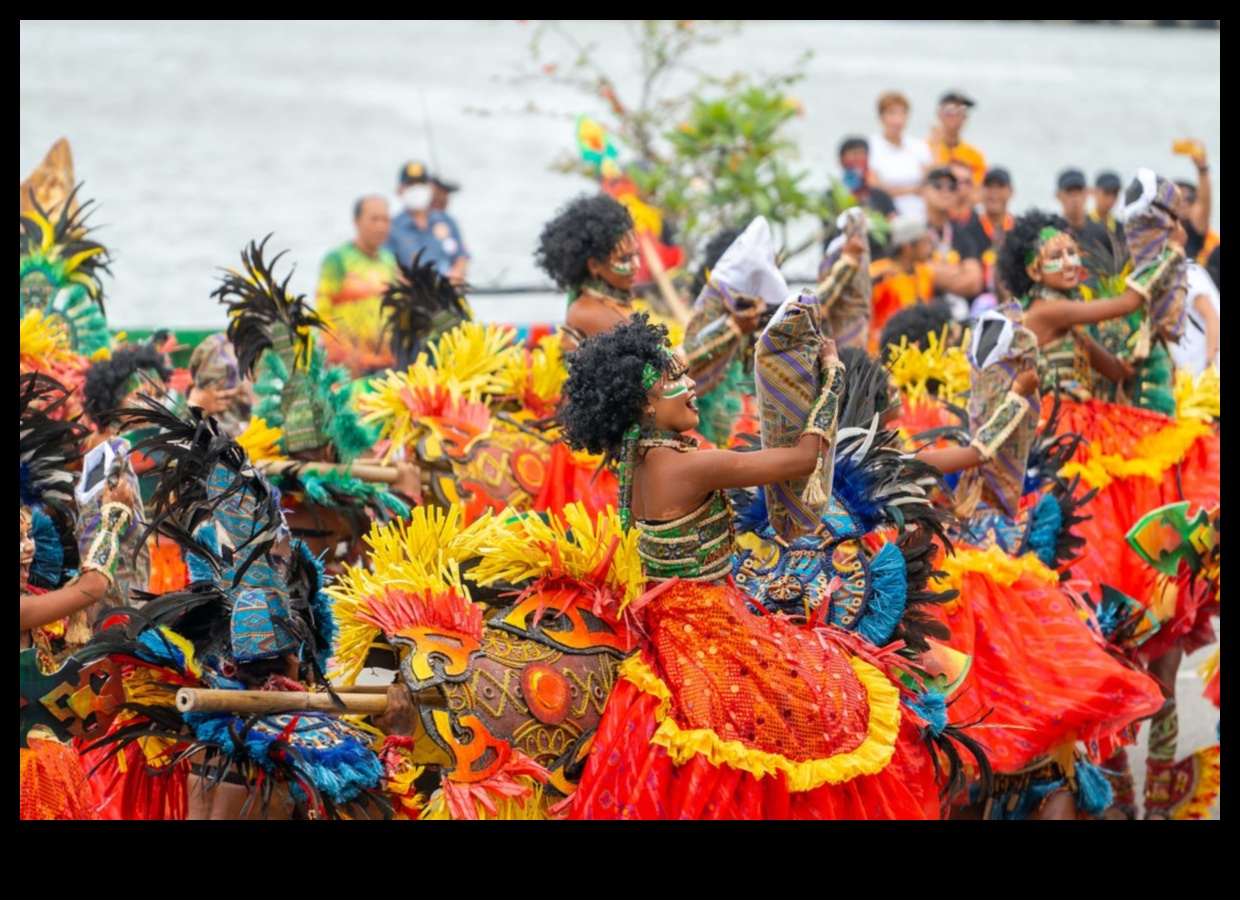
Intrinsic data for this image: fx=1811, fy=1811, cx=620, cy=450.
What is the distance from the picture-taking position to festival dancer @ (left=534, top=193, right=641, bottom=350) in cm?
779

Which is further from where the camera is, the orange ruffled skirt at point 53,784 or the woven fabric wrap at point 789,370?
the orange ruffled skirt at point 53,784

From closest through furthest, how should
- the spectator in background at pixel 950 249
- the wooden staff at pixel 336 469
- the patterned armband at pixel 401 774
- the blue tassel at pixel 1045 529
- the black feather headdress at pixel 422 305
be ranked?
the patterned armband at pixel 401 774 < the blue tassel at pixel 1045 529 < the wooden staff at pixel 336 469 < the black feather headdress at pixel 422 305 < the spectator in background at pixel 950 249

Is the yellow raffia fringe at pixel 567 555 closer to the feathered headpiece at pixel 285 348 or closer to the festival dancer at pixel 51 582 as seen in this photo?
the festival dancer at pixel 51 582

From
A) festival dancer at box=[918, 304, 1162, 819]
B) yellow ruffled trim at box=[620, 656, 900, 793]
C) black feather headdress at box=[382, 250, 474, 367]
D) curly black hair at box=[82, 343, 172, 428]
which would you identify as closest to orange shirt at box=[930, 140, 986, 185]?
black feather headdress at box=[382, 250, 474, 367]

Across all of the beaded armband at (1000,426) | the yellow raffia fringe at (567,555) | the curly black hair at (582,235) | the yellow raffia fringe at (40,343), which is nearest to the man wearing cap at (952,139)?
the curly black hair at (582,235)

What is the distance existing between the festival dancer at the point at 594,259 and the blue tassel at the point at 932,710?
2912 mm

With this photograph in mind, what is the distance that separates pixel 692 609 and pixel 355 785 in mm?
1040

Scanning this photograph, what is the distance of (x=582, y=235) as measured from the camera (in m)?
7.82

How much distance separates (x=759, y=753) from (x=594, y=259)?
11.4ft

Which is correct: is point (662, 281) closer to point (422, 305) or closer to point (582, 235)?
point (422, 305)

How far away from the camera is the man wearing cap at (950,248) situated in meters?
12.5

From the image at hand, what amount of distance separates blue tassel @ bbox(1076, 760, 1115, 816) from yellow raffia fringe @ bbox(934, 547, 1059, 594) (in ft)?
2.22
